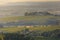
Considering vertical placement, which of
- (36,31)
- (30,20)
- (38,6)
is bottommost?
(36,31)

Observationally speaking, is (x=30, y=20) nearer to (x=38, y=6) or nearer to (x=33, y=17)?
(x=33, y=17)

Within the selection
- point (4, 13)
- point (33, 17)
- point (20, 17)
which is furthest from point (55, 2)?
point (4, 13)

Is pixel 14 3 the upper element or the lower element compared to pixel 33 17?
upper

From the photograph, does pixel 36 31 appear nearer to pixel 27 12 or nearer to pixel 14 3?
pixel 27 12

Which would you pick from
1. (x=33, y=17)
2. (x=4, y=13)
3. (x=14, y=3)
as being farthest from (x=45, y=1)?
(x=4, y=13)

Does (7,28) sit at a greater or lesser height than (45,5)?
lesser

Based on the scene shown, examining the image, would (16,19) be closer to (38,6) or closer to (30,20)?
(30,20)

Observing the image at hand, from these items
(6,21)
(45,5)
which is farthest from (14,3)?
(45,5)
